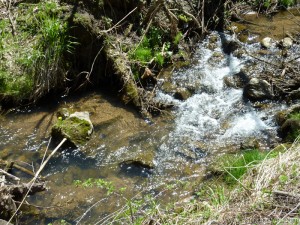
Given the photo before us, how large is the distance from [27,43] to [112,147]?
2.58 meters

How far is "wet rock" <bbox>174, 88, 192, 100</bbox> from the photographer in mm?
7539

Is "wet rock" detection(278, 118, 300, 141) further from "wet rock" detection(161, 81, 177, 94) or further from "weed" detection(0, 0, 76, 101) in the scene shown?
"weed" detection(0, 0, 76, 101)

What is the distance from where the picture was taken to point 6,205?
4.56 m

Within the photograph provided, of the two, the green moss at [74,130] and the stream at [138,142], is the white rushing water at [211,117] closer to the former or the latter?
the stream at [138,142]

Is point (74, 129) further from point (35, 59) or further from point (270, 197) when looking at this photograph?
point (270, 197)

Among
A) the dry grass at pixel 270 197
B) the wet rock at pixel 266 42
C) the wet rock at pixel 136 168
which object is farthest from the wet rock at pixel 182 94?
the dry grass at pixel 270 197

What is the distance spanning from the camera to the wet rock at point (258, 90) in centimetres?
739

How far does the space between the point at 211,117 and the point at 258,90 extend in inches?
40.7

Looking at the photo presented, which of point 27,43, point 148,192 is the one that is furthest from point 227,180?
point 27,43

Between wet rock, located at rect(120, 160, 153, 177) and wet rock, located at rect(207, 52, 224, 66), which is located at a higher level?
wet rock, located at rect(207, 52, 224, 66)

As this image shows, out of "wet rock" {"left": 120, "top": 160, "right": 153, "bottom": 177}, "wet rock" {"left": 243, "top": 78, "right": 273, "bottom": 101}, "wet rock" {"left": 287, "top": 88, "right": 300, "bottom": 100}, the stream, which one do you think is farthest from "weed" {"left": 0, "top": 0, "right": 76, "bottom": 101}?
"wet rock" {"left": 287, "top": 88, "right": 300, "bottom": 100}

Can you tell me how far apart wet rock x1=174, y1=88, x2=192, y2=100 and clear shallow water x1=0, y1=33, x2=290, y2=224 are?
0.08 metres

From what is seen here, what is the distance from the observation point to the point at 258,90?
7434 millimetres

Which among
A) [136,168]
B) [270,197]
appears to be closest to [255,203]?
[270,197]
